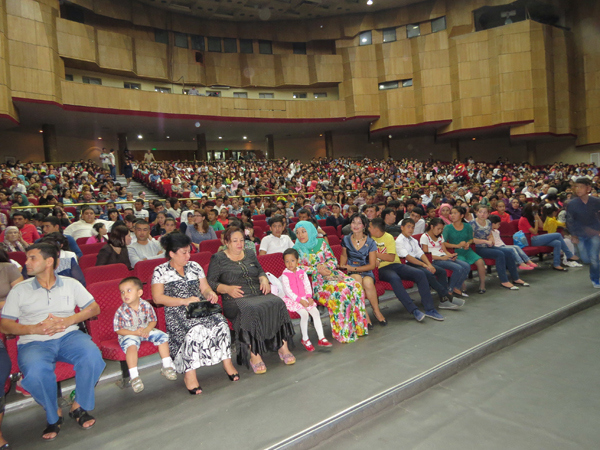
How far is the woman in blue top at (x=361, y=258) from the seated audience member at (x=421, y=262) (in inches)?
17.1

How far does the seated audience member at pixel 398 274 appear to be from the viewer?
3807mm

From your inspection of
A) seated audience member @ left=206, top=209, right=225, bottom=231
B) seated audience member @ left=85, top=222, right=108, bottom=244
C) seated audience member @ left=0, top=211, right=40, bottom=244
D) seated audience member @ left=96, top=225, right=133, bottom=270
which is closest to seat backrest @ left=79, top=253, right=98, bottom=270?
seated audience member @ left=96, top=225, right=133, bottom=270

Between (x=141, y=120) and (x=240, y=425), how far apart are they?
16990 mm

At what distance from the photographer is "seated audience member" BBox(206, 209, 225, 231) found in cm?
568

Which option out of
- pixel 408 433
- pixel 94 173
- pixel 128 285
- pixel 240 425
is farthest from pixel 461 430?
pixel 94 173

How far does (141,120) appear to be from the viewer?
16953 mm

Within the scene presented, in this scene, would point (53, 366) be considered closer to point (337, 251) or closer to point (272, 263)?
point (272, 263)

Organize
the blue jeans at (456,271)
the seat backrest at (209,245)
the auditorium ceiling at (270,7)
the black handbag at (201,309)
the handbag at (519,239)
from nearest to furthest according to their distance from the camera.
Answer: the black handbag at (201,309), the blue jeans at (456,271), the seat backrest at (209,245), the handbag at (519,239), the auditorium ceiling at (270,7)

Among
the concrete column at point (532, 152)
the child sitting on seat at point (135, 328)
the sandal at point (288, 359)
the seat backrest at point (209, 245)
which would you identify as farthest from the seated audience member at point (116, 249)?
the concrete column at point (532, 152)

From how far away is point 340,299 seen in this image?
11.1ft

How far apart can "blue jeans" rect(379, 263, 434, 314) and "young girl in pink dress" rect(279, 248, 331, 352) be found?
37.3 inches

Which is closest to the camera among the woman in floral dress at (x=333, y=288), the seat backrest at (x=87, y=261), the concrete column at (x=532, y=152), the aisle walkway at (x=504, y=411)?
the aisle walkway at (x=504, y=411)

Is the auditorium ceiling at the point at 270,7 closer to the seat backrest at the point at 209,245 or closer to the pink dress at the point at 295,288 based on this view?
the seat backrest at the point at 209,245

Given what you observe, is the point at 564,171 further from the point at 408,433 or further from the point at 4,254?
the point at 4,254
